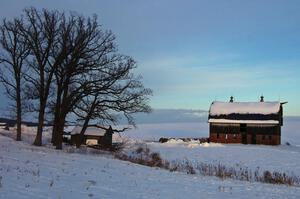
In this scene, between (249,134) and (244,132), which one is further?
(244,132)

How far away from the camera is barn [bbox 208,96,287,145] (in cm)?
7500

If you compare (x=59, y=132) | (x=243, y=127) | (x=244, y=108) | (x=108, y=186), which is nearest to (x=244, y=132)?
(x=243, y=127)

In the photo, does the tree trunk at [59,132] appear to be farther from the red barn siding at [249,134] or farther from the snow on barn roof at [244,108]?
the snow on barn roof at [244,108]

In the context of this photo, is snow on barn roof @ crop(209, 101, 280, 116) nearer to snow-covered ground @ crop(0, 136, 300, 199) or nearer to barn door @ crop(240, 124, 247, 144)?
barn door @ crop(240, 124, 247, 144)

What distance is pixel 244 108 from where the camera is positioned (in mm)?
78625

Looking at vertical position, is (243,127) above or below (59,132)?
above

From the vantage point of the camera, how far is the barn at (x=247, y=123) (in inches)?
2953

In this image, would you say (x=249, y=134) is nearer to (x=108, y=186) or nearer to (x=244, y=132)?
(x=244, y=132)

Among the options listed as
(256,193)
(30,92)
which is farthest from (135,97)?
(256,193)

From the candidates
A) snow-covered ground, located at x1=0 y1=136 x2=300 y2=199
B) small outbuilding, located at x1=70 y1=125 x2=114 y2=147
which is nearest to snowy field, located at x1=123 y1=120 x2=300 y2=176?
small outbuilding, located at x1=70 y1=125 x2=114 y2=147

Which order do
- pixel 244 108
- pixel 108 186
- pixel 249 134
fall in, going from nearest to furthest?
pixel 108 186
pixel 249 134
pixel 244 108

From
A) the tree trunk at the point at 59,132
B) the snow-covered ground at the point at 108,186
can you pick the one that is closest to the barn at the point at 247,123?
the tree trunk at the point at 59,132

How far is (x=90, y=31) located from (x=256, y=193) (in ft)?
90.2

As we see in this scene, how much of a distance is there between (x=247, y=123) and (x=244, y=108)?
3.27 m
